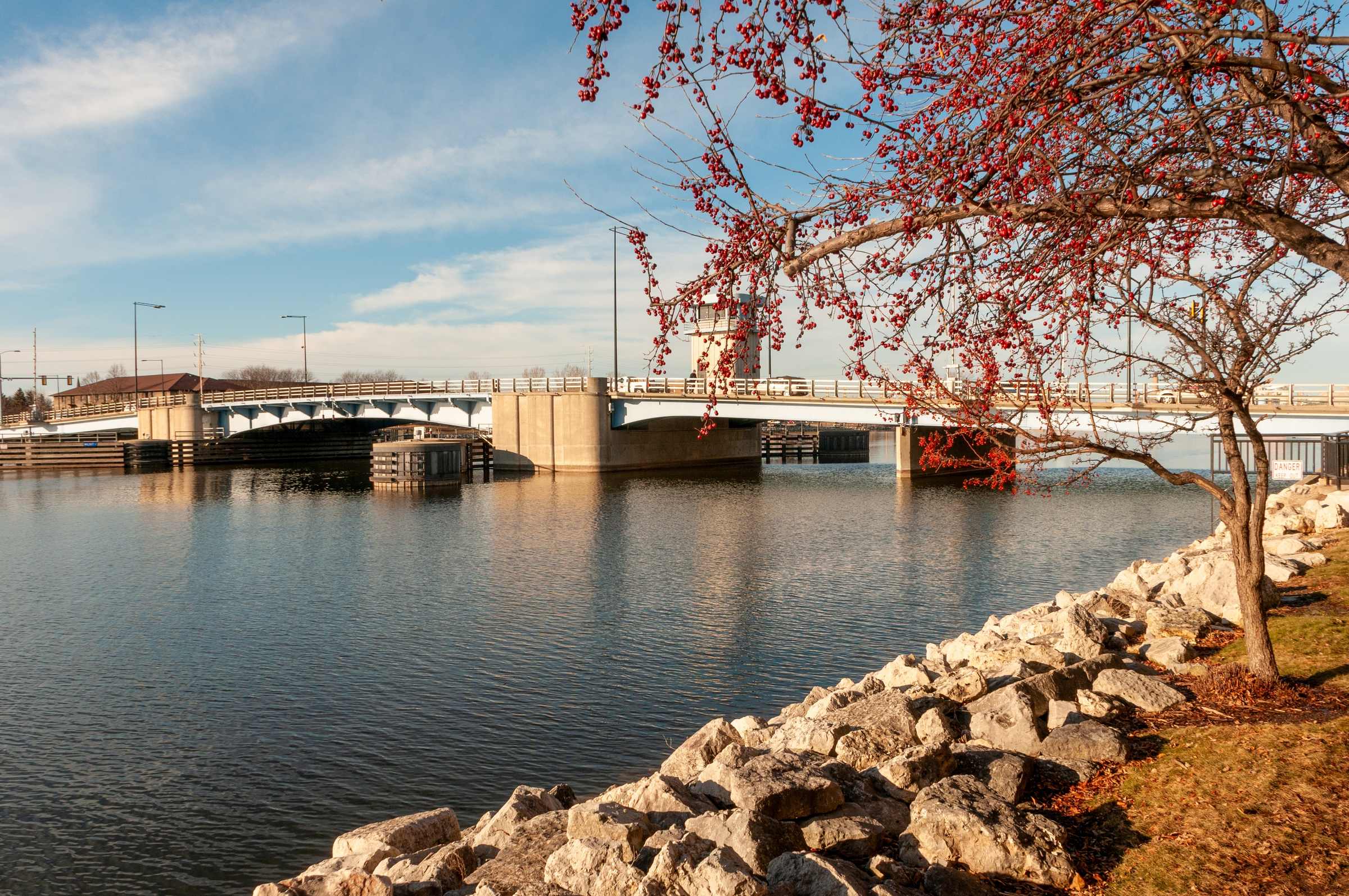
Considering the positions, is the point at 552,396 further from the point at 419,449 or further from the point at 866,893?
the point at 866,893

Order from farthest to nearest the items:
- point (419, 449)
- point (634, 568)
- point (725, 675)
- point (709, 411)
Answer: point (419, 449) → point (634, 568) → point (725, 675) → point (709, 411)

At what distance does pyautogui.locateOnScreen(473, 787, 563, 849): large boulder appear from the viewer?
8430mm

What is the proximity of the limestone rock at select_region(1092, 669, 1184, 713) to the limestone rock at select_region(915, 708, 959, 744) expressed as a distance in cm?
166

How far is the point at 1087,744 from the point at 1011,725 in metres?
0.85

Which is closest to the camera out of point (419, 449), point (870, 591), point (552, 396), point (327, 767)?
point (327, 767)

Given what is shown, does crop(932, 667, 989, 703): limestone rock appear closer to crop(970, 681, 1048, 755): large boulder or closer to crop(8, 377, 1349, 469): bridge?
crop(970, 681, 1048, 755): large boulder

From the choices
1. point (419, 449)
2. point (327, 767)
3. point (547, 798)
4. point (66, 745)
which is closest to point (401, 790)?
point (327, 767)

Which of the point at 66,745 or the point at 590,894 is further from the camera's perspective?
the point at 66,745

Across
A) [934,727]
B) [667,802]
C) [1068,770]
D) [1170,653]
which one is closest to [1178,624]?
[1170,653]

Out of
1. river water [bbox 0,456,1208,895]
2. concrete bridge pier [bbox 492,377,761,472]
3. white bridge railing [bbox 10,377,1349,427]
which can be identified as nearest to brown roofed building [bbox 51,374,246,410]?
white bridge railing [bbox 10,377,1349,427]

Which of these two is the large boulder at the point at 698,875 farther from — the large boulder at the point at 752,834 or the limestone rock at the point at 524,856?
the limestone rock at the point at 524,856

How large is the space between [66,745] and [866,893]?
11798mm

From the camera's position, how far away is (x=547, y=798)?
932 cm

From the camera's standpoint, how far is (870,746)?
9.27 meters
